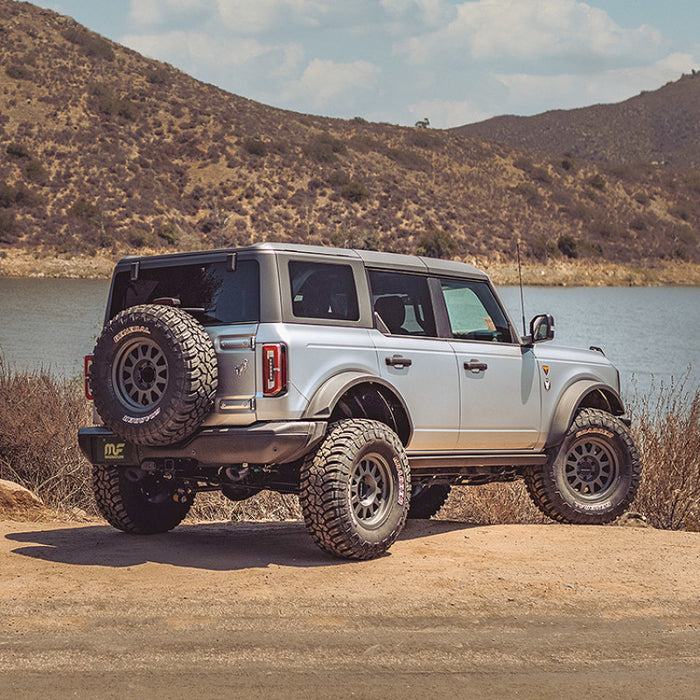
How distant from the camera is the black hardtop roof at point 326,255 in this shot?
25.2 ft

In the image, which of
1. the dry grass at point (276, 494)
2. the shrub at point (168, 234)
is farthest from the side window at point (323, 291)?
the shrub at point (168, 234)

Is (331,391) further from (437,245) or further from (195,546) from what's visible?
(437,245)

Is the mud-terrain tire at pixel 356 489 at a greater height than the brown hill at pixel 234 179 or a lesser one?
lesser

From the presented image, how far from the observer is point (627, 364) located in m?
31.0

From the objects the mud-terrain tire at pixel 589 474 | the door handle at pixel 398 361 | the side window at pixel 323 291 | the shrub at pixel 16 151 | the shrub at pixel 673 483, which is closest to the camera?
the side window at pixel 323 291

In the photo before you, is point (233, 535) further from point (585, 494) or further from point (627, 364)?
point (627, 364)

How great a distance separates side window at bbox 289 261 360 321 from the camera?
305 inches

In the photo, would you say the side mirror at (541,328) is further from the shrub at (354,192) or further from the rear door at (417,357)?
the shrub at (354,192)

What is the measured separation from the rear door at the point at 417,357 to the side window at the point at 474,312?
276mm

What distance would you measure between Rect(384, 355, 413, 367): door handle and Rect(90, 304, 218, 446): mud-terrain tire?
1.41 meters

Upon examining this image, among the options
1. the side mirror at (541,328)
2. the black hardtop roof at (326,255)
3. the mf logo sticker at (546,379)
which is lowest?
the mf logo sticker at (546,379)

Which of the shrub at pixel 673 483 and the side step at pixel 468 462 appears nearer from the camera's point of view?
the side step at pixel 468 462

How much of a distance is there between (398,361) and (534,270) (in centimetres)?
5819

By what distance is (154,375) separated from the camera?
745 cm
